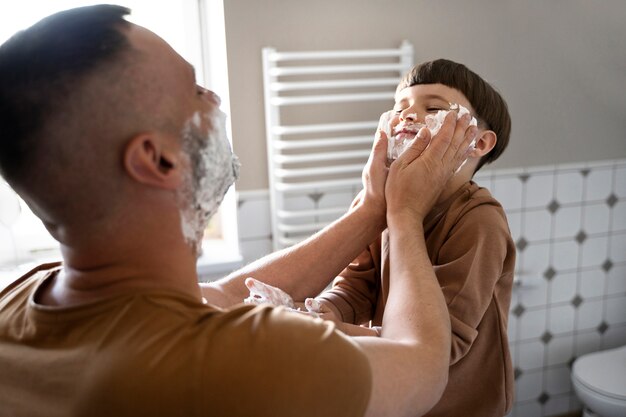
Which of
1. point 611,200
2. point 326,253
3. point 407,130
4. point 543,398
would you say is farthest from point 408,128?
point 543,398

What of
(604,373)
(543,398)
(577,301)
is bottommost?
(543,398)

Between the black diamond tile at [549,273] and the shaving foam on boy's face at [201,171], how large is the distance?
1.96 m

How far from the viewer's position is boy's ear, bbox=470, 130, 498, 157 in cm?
112

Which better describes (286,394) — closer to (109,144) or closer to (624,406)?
(109,144)

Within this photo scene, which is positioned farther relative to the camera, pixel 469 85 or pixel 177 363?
pixel 469 85

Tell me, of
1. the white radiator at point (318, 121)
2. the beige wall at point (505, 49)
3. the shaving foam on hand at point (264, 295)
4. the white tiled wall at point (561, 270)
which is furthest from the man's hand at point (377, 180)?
the white tiled wall at point (561, 270)

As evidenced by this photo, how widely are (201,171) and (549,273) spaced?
6.64 feet

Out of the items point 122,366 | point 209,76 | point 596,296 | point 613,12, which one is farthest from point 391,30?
point 122,366

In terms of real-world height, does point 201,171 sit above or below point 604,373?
above

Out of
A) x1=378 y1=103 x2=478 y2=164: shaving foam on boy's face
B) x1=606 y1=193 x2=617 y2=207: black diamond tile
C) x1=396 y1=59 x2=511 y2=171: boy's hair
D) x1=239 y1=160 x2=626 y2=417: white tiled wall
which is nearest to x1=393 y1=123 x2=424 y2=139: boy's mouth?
x1=378 y1=103 x2=478 y2=164: shaving foam on boy's face

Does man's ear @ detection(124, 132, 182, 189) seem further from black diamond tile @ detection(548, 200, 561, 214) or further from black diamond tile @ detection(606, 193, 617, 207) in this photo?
black diamond tile @ detection(606, 193, 617, 207)

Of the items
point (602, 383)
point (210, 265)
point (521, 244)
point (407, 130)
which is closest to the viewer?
point (407, 130)

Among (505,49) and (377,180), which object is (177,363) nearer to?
(377,180)

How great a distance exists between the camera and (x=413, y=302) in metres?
0.73
